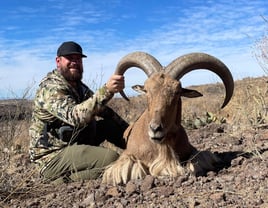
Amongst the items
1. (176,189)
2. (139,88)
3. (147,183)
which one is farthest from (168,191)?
(139,88)

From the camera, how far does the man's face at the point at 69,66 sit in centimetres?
593

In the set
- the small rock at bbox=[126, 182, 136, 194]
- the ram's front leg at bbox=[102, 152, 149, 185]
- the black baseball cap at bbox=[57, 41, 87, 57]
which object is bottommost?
the small rock at bbox=[126, 182, 136, 194]

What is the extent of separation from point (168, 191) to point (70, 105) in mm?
1631

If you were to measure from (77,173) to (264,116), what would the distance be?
354 cm

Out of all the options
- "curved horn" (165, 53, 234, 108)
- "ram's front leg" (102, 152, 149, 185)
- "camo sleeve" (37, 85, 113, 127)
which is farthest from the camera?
"curved horn" (165, 53, 234, 108)

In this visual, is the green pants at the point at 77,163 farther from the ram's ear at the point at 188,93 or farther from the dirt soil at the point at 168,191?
the ram's ear at the point at 188,93

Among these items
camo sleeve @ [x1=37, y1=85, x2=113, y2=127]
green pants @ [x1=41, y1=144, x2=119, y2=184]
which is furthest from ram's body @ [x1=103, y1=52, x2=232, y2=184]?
camo sleeve @ [x1=37, y1=85, x2=113, y2=127]

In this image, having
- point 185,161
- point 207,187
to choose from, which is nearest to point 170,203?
point 207,187

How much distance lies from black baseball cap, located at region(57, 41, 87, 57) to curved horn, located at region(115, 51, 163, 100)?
22.2 inches

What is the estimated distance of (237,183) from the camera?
4.54 meters

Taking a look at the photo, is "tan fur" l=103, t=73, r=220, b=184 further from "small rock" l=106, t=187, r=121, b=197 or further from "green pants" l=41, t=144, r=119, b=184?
"small rock" l=106, t=187, r=121, b=197

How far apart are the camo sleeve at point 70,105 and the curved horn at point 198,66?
31.6 inches

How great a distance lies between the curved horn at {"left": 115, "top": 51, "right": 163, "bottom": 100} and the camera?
5.49 m

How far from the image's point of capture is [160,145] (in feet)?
17.4
